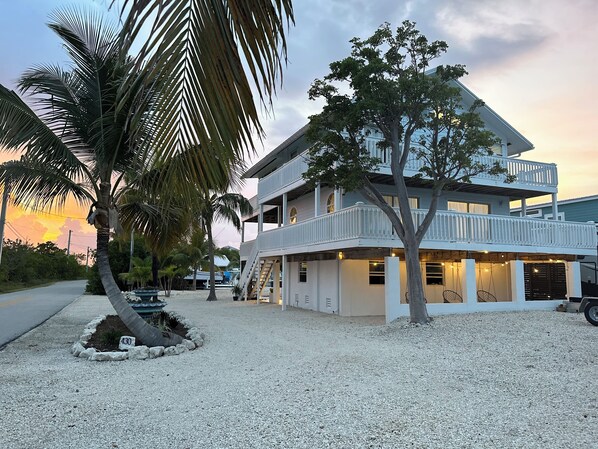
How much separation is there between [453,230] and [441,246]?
0.80 metres

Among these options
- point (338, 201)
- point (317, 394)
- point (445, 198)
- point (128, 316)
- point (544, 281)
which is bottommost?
point (317, 394)

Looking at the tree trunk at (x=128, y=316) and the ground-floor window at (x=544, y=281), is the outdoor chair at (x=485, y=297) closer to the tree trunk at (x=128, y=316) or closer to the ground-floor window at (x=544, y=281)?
the ground-floor window at (x=544, y=281)

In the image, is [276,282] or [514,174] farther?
[276,282]

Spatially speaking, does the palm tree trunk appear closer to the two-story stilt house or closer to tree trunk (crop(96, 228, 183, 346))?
tree trunk (crop(96, 228, 183, 346))

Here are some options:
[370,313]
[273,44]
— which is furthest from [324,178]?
[273,44]

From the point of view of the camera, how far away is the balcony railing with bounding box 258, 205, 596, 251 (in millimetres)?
13789

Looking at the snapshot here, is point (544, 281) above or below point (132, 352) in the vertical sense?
above

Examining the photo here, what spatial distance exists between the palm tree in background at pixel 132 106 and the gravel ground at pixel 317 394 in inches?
91.2

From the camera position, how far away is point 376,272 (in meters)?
Answer: 17.3

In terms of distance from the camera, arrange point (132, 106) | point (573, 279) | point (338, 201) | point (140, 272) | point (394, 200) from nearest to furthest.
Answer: point (132, 106) < point (338, 201) < point (573, 279) < point (394, 200) < point (140, 272)

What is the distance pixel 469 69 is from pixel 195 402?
39.2 feet

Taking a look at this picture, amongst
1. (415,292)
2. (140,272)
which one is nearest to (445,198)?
(415,292)

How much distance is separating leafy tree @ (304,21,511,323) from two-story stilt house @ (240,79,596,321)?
1.22 meters

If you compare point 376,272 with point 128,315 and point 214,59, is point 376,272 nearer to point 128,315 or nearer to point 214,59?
point 128,315
